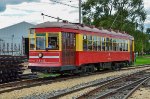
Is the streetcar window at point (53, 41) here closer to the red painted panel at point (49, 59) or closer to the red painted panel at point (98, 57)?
the red painted panel at point (49, 59)

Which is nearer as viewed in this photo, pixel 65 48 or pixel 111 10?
pixel 65 48

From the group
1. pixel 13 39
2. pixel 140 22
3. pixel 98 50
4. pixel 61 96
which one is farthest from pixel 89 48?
pixel 140 22

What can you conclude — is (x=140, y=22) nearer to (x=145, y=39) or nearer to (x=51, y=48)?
(x=145, y=39)

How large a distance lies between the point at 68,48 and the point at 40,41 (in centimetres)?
165

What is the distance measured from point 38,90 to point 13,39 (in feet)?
125

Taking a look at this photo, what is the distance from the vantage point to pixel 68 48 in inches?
926

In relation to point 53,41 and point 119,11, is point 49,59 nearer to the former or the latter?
point 53,41

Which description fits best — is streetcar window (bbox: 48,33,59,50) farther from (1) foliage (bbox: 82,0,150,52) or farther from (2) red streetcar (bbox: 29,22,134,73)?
(1) foliage (bbox: 82,0,150,52)

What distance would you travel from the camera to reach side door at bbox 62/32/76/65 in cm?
2297

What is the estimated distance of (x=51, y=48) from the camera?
22719 millimetres

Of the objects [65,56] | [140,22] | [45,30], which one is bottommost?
[65,56]

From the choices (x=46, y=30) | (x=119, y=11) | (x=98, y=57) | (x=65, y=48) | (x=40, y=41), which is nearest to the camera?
(x=46, y=30)

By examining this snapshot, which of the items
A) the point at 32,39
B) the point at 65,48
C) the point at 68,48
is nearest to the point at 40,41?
the point at 32,39

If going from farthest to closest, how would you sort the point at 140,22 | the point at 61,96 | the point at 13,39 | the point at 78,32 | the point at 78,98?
the point at 140,22 → the point at 13,39 → the point at 78,32 → the point at 61,96 → the point at 78,98
